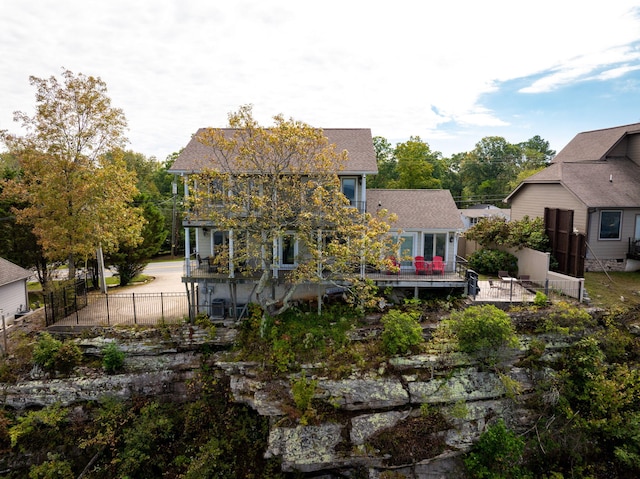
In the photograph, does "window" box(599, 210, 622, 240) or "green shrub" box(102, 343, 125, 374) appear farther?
"window" box(599, 210, 622, 240)

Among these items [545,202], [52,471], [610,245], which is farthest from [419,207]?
[52,471]

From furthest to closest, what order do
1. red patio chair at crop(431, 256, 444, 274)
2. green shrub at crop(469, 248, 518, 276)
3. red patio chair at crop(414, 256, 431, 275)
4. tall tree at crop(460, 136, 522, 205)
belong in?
tall tree at crop(460, 136, 522, 205), green shrub at crop(469, 248, 518, 276), red patio chair at crop(431, 256, 444, 274), red patio chair at crop(414, 256, 431, 275)

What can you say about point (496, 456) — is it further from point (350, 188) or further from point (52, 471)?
point (52, 471)

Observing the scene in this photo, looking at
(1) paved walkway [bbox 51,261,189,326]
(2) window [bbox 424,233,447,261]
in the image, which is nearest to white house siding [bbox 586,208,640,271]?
(2) window [bbox 424,233,447,261]

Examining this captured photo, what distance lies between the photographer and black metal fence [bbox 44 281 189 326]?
638 inches

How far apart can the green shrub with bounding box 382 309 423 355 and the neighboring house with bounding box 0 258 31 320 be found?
18.8 metres

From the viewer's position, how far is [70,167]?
16.5m

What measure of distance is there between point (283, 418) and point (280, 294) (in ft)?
20.0

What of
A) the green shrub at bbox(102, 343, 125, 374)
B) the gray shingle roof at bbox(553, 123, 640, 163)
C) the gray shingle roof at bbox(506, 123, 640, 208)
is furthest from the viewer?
the gray shingle roof at bbox(553, 123, 640, 163)

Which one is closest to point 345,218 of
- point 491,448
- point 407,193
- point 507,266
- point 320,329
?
point 320,329

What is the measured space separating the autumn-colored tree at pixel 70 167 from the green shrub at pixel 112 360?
518 centimetres

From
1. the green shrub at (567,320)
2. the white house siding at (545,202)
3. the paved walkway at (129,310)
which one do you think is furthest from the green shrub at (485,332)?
the paved walkway at (129,310)

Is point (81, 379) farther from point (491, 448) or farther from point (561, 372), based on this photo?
point (561, 372)

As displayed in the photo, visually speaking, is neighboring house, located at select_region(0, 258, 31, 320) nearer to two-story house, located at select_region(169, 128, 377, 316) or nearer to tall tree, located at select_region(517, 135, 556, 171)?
two-story house, located at select_region(169, 128, 377, 316)
